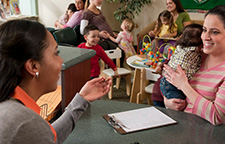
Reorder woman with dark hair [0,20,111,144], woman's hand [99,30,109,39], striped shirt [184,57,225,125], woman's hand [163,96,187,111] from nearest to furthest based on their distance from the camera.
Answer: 1. woman with dark hair [0,20,111,144]
2. striped shirt [184,57,225,125]
3. woman's hand [163,96,187,111]
4. woman's hand [99,30,109,39]

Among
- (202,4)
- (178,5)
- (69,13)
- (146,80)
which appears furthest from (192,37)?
(202,4)

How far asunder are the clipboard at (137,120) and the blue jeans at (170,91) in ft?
0.96

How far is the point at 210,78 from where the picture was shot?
1.55m

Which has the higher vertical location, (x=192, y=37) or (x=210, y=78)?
(x=192, y=37)

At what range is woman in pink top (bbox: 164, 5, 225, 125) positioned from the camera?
1441mm

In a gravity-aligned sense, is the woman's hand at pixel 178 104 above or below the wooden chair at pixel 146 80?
above

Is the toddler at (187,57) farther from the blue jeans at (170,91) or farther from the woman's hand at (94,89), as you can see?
the woman's hand at (94,89)

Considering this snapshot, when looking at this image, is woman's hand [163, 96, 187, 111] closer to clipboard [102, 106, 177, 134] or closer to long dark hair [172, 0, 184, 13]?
clipboard [102, 106, 177, 134]

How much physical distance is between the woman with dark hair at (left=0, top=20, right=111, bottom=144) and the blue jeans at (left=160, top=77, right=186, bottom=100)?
98cm

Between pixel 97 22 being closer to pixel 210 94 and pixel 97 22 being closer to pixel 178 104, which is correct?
pixel 178 104

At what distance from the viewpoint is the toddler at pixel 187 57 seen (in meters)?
1.73

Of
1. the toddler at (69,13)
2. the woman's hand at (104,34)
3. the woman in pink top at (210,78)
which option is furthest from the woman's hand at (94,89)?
the toddler at (69,13)

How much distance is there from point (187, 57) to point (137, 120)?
0.64 metres

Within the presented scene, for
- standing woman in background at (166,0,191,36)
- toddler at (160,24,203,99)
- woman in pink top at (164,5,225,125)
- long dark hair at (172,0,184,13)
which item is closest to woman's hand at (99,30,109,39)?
standing woman in background at (166,0,191,36)
